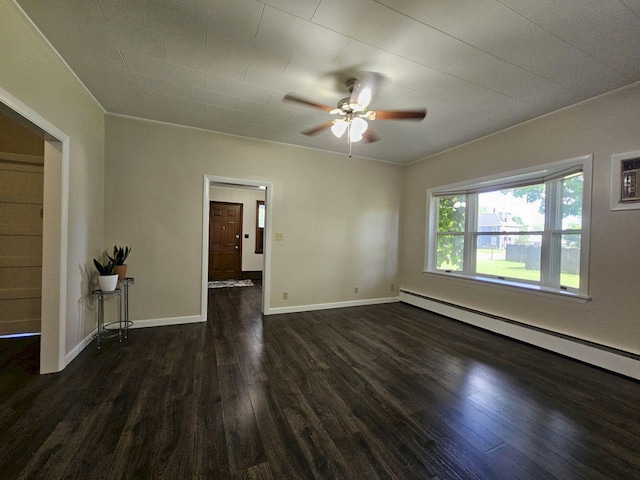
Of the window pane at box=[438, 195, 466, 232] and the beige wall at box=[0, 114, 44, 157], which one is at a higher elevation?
the beige wall at box=[0, 114, 44, 157]

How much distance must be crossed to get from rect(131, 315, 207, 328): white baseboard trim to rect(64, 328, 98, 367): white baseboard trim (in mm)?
438

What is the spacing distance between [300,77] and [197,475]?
2.93 m

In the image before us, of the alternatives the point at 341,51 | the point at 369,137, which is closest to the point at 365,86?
the point at 341,51

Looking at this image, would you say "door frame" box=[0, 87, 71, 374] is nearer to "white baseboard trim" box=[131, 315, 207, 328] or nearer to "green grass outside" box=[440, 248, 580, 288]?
"white baseboard trim" box=[131, 315, 207, 328]

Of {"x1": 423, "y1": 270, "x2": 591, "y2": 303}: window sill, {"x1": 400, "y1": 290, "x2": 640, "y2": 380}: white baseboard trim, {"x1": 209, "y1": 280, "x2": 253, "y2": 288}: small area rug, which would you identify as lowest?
{"x1": 209, "y1": 280, "x2": 253, "y2": 288}: small area rug

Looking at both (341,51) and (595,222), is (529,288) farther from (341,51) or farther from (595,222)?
(341,51)

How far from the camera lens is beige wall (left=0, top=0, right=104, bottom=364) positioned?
170 centimetres

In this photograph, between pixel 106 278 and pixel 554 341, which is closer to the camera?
pixel 106 278

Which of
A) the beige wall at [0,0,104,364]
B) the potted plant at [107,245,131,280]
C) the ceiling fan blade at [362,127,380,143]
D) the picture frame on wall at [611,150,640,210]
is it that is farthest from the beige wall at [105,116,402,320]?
the picture frame on wall at [611,150,640,210]

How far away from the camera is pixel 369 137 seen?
3.71m

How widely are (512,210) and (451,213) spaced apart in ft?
3.15

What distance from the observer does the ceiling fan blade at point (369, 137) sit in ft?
11.7

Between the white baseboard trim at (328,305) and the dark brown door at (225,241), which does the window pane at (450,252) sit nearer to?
the white baseboard trim at (328,305)

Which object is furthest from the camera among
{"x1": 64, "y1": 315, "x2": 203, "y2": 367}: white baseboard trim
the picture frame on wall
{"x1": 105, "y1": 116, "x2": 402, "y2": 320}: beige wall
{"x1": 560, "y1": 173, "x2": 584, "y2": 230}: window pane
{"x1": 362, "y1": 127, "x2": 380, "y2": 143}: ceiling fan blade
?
{"x1": 362, "y1": 127, "x2": 380, "y2": 143}: ceiling fan blade
